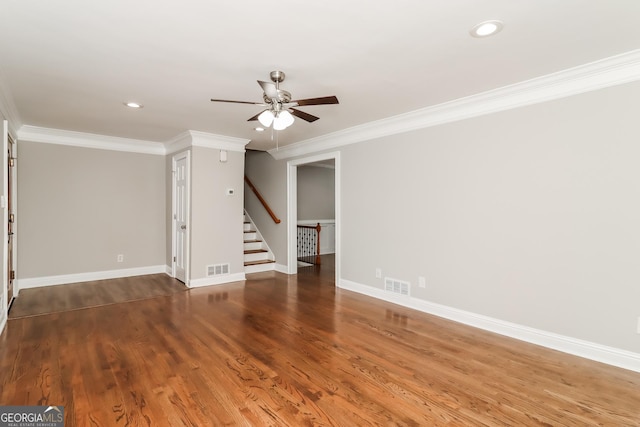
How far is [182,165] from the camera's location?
18.3 ft

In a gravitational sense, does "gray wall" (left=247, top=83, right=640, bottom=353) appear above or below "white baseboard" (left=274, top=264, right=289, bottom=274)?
above

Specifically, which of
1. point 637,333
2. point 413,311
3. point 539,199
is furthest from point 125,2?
point 637,333

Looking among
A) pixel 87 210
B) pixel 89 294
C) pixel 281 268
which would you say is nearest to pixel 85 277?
pixel 89 294

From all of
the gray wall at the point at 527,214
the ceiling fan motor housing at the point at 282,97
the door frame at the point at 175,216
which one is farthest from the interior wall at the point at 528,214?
the door frame at the point at 175,216

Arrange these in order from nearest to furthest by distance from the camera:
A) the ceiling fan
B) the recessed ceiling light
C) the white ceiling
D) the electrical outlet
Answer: the white ceiling → the recessed ceiling light → the ceiling fan → the electrical outlet

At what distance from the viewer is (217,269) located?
18.2 feet

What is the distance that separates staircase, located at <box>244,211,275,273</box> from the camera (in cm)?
648

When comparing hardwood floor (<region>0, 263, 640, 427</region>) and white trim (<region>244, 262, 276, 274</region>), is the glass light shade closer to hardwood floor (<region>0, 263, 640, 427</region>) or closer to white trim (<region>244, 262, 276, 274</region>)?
hardwood floor (<region>0, 263, 640, 427</region>)

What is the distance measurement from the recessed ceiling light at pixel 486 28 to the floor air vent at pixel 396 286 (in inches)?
116

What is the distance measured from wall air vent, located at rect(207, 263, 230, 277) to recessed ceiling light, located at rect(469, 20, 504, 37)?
15.8 feet

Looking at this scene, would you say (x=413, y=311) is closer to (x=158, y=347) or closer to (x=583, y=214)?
(x=583, y=214)

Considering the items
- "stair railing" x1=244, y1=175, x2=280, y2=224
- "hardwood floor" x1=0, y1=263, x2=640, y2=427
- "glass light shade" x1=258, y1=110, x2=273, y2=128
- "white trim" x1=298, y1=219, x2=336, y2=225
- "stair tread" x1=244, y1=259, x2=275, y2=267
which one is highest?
"glass light shade" x1=258, y1=110, x2=273, y2=128

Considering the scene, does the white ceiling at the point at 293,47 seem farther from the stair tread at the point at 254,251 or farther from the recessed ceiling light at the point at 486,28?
the stair tread at the point at 254,251

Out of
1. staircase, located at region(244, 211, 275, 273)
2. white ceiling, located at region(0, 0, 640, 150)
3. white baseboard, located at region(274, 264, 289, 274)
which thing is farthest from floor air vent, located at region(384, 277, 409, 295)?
staircase, located at region(244, 211, 275, 273)
